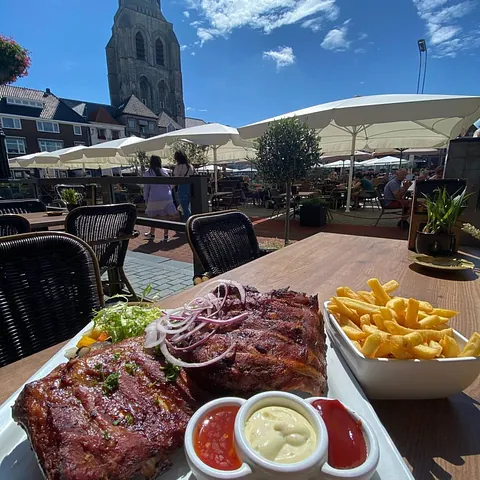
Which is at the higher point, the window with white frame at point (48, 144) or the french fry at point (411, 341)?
the window with white frame at point (48, 144)

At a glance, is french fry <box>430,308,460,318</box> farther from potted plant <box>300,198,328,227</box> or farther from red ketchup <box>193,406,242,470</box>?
potted plant <box>300,198,328,227</box>

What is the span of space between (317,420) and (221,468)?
0.61 ft

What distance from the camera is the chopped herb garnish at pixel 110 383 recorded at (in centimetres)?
63

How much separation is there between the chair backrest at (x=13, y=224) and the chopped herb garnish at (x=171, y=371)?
2411 millimetres

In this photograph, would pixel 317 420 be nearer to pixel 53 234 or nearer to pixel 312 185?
pixel 53 234

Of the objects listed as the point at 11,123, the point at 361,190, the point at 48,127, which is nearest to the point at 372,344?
the point at 361,190

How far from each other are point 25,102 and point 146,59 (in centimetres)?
2799

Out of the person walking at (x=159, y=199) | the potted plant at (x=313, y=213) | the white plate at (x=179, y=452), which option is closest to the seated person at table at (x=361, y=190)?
the potted plant at (x=313, y=213)

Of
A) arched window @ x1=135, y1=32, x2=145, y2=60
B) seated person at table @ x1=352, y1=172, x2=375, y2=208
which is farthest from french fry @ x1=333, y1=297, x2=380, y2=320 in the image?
arched window @ x1=135, y1=32, x2=145, y2=60

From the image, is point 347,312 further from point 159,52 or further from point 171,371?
point 159,52

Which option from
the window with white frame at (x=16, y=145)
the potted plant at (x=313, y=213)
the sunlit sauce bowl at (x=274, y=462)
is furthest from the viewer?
the window with white frame at (x=16, y=145)

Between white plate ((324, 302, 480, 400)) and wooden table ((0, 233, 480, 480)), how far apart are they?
4 centimetres

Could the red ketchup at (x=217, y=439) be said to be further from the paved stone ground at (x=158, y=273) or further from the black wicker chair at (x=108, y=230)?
the paved stone ground at (x=158, y=273)

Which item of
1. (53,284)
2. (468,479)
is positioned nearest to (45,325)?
(53,284)
